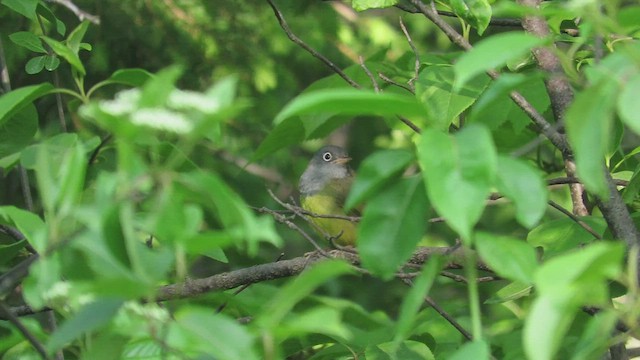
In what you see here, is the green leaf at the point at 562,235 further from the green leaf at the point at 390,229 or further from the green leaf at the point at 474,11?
the green leaf at the point at 390,229

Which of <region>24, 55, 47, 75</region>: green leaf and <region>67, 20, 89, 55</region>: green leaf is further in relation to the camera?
<region>24, 55, 47, 75</region>: green leaf

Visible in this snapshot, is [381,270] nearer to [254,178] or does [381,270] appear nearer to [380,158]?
[380,158]

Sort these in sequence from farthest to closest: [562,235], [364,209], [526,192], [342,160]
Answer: [342,160]
[562,235]
[364,209]
[526,192]

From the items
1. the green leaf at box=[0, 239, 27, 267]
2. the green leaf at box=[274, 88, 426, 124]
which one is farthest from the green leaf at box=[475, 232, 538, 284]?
the green leaf at box=[0, 239, 27, 267]

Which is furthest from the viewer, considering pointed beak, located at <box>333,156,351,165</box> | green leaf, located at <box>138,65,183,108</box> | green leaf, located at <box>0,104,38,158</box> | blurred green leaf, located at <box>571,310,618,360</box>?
pointed beak, located at <box>333,156,351,165</box>

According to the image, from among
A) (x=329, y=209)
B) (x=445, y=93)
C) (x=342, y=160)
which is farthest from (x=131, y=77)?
(x=342, y=160)

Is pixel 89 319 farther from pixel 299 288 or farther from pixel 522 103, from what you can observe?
pixel 522 103

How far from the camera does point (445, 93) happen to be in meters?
2.78

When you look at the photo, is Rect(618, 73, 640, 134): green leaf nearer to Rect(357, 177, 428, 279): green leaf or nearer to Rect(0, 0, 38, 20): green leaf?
Rect(357, 177, 428, 279): green leaf

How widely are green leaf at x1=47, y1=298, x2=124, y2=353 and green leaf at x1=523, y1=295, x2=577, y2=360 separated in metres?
0.54

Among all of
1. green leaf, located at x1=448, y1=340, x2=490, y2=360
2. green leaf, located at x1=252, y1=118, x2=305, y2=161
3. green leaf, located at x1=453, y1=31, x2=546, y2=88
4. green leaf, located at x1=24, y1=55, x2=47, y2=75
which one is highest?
green leaf, located at x1=453, y1=31, x2=546, y2=88

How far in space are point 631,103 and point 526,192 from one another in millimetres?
221

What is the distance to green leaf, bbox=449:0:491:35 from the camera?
9.21 ft

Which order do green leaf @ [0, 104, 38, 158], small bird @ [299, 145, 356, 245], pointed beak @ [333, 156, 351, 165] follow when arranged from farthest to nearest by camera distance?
pointed beak @ [333, 156, 351, 165] → small bird @ [299, 145, 356, 245] → green leaf @ [0, 104, 38, 158]
